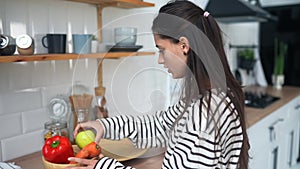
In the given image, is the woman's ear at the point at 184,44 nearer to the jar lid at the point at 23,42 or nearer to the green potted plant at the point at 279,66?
the jar lid at the point at 23,42

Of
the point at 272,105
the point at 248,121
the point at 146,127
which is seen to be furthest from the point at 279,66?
the point at 146,127

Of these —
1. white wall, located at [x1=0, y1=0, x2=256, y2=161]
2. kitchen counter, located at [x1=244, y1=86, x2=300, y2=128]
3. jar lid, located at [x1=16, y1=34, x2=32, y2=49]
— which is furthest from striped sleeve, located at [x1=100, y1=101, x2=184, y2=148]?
kitchen counter, located at [x1=244, y1=86, x2=300, y2=128]

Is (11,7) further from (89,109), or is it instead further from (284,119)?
(284,119)

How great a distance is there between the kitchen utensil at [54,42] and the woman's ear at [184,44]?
0.48 meters

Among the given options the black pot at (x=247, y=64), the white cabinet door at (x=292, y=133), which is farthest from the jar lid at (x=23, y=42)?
the black pot at (x=247, y=64)

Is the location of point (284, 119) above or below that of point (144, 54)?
below

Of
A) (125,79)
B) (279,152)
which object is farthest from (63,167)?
(279,152)

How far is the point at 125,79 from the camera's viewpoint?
100 centimetres

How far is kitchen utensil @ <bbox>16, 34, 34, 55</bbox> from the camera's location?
0.87 metres

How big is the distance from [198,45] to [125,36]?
0.56 meters

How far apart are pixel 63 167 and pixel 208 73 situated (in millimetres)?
478

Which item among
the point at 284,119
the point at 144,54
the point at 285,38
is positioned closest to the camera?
Answer: the point at 144,54

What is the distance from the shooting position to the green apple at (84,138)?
891 millimetres

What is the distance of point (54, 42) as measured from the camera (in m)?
0.96
